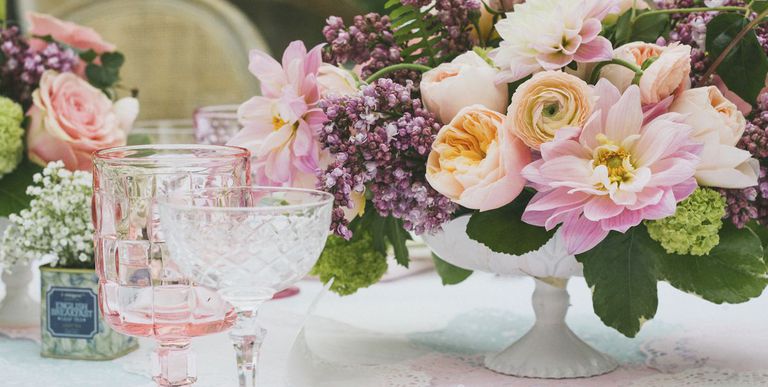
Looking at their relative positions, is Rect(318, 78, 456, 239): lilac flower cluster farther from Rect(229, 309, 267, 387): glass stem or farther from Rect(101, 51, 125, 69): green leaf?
Rect(101, 51, 125, 69): green leaf

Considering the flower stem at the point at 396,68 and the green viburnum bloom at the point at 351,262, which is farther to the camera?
the green viburnum bloom at the point at 351,262

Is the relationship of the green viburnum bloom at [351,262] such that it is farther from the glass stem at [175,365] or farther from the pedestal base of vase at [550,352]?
the glass stem at [175,365]

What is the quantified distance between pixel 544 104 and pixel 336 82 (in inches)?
8.1

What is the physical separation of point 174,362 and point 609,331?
0.58 m

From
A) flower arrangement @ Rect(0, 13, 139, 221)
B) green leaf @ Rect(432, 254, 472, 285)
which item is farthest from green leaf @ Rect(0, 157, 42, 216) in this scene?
green leaf @ Rect(432, 254, 472, 285)

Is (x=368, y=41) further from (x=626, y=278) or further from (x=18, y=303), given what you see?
(x=18, y=303)

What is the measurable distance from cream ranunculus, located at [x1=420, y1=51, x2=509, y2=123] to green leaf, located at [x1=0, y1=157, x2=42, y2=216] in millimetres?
573

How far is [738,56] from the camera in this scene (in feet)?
3.08

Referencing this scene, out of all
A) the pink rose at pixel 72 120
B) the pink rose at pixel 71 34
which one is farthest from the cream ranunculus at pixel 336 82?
the pink rose at pixel 71 34

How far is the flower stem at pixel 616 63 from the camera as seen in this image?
90 cm

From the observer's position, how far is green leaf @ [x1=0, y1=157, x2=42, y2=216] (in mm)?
1250

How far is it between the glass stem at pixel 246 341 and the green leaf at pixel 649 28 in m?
0.47

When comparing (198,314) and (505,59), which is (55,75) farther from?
(505,59)

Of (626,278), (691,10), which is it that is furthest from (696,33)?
(626,278)
